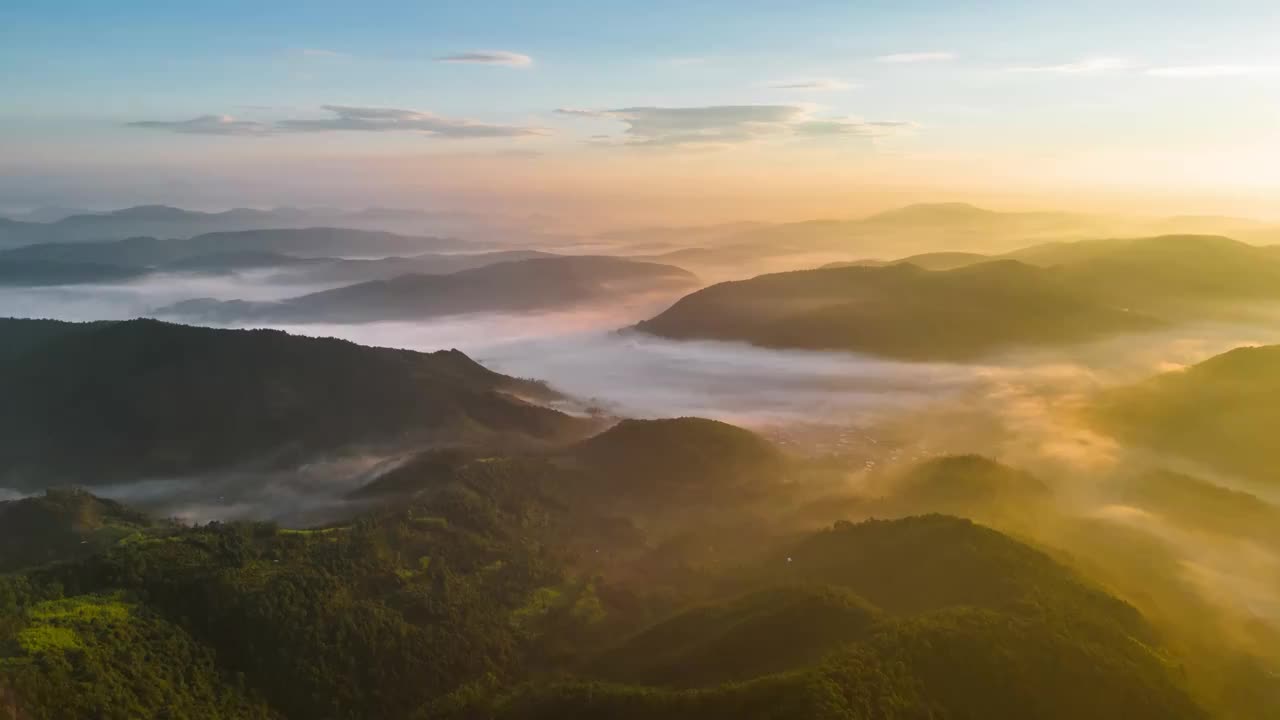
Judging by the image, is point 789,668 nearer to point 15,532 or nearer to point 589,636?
point 589,636

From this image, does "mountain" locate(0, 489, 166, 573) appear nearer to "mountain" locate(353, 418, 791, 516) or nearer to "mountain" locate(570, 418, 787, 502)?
"mountain" locate(353, 418, 791, 516)

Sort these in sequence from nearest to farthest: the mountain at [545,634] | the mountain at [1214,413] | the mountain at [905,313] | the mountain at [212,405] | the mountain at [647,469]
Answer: the mountain at [545,634]
the mountain at [647,469]
the mountain at [1214,413]
the mountain at [212,405]
the mountain at [905,313]

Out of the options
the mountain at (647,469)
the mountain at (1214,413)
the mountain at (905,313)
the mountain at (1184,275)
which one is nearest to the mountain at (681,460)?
the mountain at (647,469)

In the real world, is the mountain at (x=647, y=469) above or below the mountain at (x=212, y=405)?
below

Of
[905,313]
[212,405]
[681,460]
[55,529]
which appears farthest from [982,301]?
[55,529]

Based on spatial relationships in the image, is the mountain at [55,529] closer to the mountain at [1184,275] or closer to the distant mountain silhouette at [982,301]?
the distant mountain silhouette at [982,301]

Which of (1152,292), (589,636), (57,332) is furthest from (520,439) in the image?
(1152,292)
